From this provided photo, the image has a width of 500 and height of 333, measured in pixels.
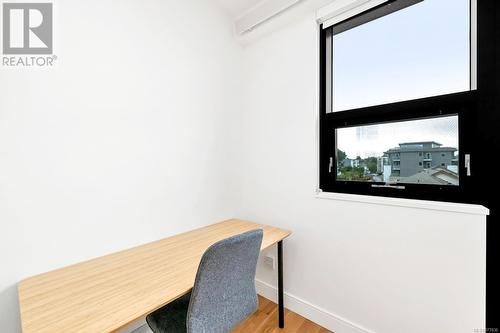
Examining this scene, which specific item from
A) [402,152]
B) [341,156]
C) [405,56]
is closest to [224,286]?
[341,156]

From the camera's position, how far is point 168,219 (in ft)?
5.50

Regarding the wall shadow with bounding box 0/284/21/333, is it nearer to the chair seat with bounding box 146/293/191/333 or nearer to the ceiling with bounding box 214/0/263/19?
the chair seat with bounding box 146/293/191/333

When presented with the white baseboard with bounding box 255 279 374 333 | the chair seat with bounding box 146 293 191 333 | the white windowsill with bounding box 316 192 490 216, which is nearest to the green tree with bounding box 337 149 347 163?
the white windowsill with bounding box 316 192 490 216

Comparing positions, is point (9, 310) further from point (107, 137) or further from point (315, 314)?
point (315, 314)

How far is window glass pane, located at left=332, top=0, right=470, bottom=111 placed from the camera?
1.31 m

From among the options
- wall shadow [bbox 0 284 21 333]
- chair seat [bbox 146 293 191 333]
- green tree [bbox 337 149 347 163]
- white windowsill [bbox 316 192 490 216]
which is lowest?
chair seat [bbox 146 293 191 333]

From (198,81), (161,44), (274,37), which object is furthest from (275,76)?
(161,44)

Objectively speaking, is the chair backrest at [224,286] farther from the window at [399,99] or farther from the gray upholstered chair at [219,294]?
the window at [399,99]

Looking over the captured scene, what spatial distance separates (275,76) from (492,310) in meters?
2.15

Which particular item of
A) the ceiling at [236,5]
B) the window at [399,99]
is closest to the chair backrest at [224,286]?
the window at [399,99]

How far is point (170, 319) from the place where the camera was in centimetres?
107

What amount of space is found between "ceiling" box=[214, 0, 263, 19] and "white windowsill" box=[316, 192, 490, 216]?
6.16ft

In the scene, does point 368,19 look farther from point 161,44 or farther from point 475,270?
point 475,270

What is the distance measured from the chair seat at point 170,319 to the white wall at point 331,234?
3.59 feet
